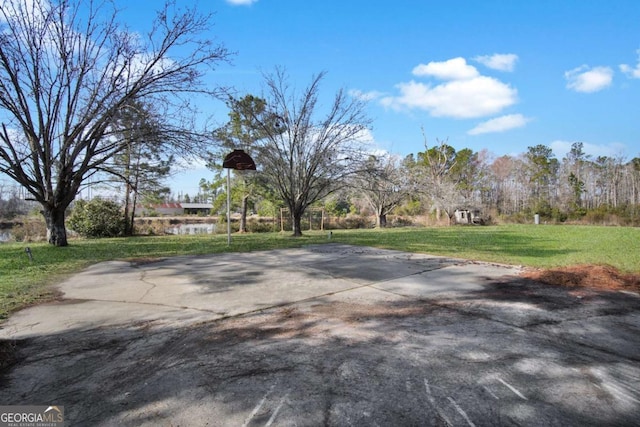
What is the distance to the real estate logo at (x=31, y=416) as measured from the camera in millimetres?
1993

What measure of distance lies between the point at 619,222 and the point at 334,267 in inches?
1129

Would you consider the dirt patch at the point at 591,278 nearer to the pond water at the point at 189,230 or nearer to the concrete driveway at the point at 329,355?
the concrete driveway at the point at 329,355

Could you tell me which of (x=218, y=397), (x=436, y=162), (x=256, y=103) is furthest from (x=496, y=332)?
(x=436, y=162)

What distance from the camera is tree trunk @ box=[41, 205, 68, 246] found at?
35.3ft

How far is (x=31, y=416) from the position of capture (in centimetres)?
206

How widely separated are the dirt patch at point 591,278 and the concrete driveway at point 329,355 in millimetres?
408

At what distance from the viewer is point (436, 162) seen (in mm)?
35531

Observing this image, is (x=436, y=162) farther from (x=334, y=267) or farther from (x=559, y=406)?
(x=559, y=406)

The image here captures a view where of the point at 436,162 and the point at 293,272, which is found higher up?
the point at 436,162

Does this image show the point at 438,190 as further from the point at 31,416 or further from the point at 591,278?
the point at 31,416

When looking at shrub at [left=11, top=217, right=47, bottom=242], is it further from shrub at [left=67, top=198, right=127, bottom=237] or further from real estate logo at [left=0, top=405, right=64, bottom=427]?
real estate logo at [left=0, top=405, right=64, bottom=427]

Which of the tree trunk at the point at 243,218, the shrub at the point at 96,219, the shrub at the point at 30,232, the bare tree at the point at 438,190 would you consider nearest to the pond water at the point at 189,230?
the tree trunk at the point at 243,218

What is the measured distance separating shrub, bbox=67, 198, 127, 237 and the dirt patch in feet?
58.7

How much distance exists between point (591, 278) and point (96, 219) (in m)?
19.0
